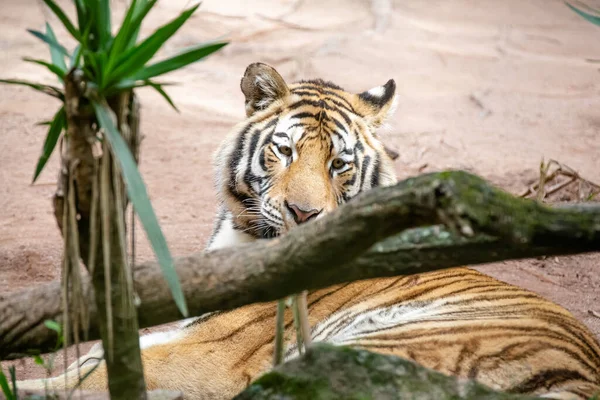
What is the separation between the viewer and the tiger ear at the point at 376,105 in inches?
178

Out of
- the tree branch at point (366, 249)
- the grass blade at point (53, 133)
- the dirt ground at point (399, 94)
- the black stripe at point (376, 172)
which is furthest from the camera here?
the dirt ground at point (399, 94)

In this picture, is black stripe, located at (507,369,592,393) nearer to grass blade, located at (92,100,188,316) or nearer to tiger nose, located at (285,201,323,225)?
grass blade, located at (92,100,188,316)

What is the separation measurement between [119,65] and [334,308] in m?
2.16

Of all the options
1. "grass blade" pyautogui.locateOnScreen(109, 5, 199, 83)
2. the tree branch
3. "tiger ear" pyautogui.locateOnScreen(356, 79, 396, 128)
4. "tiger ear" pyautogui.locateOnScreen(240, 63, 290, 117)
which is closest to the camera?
the tree branch

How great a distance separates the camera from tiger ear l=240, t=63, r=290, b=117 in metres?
4.29

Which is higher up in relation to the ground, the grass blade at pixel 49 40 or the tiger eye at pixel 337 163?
the grass blade at pixel 49 40

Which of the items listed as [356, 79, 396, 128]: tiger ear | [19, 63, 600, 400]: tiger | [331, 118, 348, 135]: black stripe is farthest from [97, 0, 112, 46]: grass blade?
[356, 79, 396, 128]: tiger ear

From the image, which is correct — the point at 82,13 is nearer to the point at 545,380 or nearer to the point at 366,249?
the point at 366,249

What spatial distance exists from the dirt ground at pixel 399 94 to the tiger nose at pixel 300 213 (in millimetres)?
1246

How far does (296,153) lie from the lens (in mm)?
4148

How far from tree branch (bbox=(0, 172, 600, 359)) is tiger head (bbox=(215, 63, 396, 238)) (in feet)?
5.24

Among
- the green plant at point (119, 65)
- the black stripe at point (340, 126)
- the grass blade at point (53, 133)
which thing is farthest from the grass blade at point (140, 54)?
the black stripe at point (340, 126)

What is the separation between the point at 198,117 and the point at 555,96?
401cm

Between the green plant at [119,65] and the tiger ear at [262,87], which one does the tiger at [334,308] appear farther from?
the green plant at [119,65]
